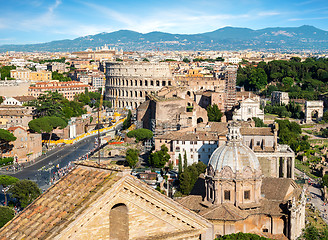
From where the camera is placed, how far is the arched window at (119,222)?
22.7ft

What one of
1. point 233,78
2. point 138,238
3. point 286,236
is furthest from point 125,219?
point 233,78

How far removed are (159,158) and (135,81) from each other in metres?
45.0

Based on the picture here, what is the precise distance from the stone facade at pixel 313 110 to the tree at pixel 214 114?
16.7m

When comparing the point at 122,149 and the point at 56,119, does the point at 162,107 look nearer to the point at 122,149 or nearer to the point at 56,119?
the point at 122,149

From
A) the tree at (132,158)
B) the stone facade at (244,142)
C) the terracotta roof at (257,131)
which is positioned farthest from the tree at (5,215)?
the terracotta roof at (257,131)

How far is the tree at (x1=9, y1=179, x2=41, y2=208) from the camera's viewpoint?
28250 millimetres

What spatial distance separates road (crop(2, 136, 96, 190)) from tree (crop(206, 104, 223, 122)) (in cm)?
1302

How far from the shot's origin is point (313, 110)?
6359 cm

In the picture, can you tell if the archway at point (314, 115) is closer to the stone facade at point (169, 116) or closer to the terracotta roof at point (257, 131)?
the stone facade at point (169, 116)

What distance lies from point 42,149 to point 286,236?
33.2 m

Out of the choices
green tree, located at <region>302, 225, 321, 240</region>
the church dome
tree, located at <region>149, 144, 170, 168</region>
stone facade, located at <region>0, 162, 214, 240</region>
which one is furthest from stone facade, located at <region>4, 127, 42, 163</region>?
stone facade, located at <region>0, 162, 214, 240</region>

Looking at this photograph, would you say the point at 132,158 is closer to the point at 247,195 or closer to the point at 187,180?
the point at 187,180

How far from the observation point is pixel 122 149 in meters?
42.7

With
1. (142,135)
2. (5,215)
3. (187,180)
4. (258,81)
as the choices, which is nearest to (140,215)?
(5,215)
